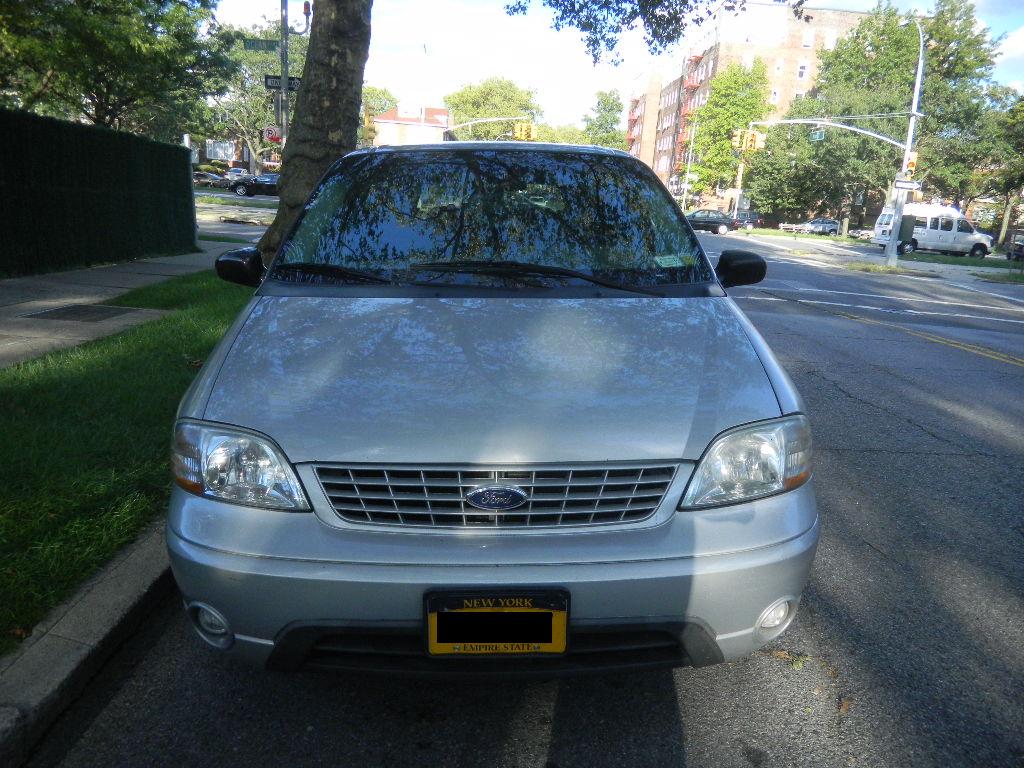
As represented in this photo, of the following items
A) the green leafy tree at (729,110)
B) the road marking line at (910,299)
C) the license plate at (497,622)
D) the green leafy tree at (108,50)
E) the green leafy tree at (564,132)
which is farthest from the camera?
the green leafy tree at (564,132)

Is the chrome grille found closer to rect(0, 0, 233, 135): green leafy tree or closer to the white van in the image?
rect(0, 0, 233, 135): green leafy tree

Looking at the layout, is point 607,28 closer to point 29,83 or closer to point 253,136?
point 29,83

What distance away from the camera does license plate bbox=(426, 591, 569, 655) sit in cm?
187

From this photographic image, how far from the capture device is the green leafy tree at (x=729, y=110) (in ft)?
219

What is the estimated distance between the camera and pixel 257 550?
1938 millimetres

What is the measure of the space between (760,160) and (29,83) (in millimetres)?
50828

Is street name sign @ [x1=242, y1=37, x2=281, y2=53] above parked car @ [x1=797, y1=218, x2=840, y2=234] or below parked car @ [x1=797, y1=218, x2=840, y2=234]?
above

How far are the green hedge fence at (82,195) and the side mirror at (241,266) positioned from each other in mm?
7307

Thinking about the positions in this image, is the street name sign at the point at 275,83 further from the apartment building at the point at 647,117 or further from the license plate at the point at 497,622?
the apartment building at the point at 647,117

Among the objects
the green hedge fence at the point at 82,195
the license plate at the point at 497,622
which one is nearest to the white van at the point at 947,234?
the green hedge fence at the point at 82,195

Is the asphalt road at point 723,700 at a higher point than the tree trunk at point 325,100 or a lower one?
lower

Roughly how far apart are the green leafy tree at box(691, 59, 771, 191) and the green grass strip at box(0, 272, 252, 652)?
6790cm

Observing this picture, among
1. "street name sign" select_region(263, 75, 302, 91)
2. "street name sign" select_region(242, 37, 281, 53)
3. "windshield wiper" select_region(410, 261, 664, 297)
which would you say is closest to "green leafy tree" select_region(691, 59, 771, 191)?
Result: "street name sign" select_region(263, 75, 302, 91)

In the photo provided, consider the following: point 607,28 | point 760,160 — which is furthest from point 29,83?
point 760,160
